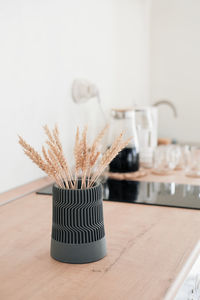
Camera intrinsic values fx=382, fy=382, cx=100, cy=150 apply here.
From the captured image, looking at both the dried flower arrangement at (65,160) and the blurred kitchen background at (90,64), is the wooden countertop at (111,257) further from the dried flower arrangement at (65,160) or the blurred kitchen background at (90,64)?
the blurred kitchen background at (90,64)

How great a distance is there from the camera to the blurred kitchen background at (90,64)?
1.29m

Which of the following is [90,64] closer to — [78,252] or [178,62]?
[178,62]

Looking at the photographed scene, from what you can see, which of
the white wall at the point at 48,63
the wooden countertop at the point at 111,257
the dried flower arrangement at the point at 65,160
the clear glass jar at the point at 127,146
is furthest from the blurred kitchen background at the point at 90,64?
the dried flower arrangement at the point at 65,160

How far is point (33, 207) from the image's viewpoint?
1.10 meters

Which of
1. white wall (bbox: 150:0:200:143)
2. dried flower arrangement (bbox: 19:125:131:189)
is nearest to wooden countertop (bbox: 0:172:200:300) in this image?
dried flower arrangement (bbox: 19:125:131:189)

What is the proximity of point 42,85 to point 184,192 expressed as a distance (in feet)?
2.14

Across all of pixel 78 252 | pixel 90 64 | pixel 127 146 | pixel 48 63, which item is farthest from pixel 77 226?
pixel 90 64

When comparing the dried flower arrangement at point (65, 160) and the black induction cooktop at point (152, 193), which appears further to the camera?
the black induction cooktop at point (152, 193)

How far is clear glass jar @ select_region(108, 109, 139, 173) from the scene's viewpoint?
4.83 feet

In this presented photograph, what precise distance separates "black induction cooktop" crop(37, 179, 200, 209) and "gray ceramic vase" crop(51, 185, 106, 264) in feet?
1.32

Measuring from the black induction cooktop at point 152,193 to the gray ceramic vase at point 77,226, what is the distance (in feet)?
1.32

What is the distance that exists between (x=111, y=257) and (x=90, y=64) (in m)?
1.22

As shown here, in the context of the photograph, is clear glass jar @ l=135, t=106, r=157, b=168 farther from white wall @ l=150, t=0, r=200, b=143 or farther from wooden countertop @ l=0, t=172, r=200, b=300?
white wall @ l=150, t=0, r=200, b=143

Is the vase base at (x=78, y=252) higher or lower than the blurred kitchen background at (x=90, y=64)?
lower
